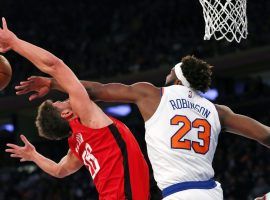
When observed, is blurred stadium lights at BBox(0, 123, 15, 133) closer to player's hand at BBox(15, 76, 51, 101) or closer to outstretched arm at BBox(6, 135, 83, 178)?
outstretched arm at BBox(6, 135, 83, 178)

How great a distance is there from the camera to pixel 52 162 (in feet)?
14.0

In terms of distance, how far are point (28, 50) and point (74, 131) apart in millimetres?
610

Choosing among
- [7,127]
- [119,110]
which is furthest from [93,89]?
[7,127]

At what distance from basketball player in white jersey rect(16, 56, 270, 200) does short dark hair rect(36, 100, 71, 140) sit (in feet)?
1.33

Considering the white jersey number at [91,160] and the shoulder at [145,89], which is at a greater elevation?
the shoulder at [145,89]

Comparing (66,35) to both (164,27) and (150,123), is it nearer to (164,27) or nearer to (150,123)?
(164,27)

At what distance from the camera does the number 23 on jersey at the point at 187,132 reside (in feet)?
11.1

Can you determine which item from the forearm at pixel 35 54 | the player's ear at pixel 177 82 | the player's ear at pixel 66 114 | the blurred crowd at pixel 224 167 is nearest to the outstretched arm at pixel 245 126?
the player's ear at pixel 177 82

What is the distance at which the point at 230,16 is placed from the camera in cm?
459

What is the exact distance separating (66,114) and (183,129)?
0.84 m

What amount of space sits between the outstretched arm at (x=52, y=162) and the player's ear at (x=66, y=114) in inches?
18.5

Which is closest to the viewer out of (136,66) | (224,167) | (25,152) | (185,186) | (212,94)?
(185,186)

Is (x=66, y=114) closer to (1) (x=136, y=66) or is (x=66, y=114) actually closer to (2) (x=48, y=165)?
(2) (x=48, y=165)

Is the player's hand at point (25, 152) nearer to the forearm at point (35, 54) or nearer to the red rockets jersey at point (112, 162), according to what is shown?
the red rockets jersey at point (112, 162)
